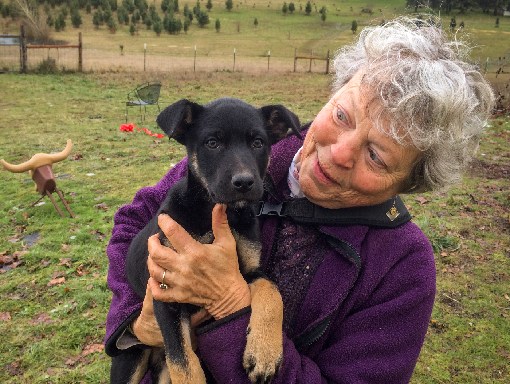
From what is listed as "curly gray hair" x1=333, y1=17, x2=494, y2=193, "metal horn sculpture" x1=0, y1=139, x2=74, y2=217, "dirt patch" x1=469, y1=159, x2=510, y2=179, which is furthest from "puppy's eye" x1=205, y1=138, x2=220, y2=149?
"dirt patch" x1=469, y1=159, x2=510, y2=179

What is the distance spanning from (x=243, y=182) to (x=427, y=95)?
91cm

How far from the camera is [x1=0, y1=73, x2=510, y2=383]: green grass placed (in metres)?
4.69

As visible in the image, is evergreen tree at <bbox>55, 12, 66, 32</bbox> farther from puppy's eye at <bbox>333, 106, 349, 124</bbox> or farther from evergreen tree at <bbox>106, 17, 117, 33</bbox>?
puppy's eye at <bbox>333, 106, 349, 124</bbox>

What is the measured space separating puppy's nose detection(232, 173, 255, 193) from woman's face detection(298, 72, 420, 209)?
0.25 meters

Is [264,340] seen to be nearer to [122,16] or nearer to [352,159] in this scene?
[352,159]

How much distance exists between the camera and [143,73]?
24078 mm

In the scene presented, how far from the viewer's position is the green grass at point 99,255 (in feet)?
15.4

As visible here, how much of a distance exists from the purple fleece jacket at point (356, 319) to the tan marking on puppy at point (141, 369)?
2.13 ft

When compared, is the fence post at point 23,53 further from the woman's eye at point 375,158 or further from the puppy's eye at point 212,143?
the woman's eye at point 375,158

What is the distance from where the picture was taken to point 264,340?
2.07m

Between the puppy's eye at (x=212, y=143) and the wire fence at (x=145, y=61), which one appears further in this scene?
the wire fence at (x=145, y=61)

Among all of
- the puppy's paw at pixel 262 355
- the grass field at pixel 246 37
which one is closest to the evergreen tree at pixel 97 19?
the grass field at pixel 246 37

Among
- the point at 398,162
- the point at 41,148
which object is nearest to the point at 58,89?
the point at 41,148

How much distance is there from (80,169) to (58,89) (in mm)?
10566
